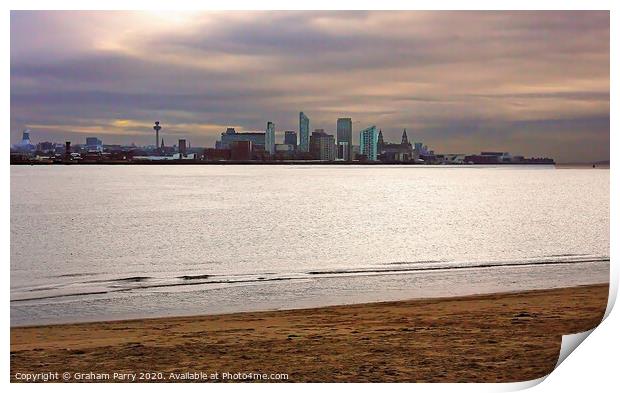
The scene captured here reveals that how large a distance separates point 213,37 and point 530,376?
471cm

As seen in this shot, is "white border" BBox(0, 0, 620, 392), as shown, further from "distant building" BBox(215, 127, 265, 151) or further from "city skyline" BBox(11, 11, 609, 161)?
"distant building" BBox(215, 127, 265, 151)

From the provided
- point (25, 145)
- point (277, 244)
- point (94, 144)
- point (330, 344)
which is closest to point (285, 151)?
point (94, 144)

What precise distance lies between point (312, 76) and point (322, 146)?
2.41 metres

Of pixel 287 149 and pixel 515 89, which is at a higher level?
pixel 515 89

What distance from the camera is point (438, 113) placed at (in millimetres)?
9430

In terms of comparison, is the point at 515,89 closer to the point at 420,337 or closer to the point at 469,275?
the point at 469,275

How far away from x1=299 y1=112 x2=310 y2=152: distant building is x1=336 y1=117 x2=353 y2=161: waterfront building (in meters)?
0.31

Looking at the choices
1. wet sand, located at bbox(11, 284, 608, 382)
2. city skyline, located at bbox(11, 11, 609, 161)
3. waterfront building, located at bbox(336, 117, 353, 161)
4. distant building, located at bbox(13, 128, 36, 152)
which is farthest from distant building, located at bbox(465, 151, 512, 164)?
distant building, located at bbox(13, 128, 36, 152)

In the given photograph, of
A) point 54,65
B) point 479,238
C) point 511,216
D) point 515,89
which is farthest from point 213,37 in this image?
point 511,216

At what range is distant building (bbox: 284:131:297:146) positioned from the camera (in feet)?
25.8

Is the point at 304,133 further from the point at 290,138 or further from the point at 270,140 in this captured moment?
the point at 270,140

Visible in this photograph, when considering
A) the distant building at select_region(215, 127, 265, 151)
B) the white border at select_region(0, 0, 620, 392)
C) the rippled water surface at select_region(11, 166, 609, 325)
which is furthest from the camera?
the distant building at select_region(215, 127, 265, 151)

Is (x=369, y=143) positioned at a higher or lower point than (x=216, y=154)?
higher

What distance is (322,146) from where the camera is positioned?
7.77 meters
